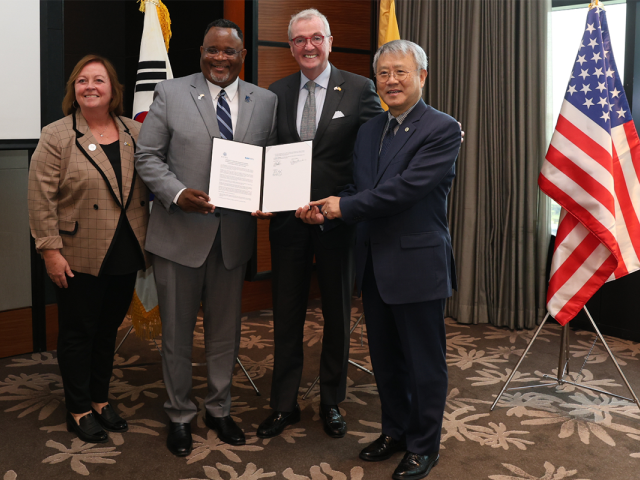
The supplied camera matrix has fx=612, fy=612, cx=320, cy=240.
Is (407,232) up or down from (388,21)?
down

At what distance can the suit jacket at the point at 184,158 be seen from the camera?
2.48 metres

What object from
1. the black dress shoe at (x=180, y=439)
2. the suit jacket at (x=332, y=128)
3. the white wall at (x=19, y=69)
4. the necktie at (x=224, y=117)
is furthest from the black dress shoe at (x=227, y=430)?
the white wall at (x=19, y=69)

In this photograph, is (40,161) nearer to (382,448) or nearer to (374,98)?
(374,98)

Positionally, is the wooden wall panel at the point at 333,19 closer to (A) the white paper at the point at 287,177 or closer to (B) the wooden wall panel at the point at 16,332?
(A) the white paper at the point at 287,177

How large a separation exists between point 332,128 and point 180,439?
147 centimetres

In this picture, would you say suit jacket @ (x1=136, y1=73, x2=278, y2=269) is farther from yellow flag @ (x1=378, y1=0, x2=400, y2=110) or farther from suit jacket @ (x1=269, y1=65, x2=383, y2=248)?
yellow flag @ (x1=378, y1=0, x2=400, y2=110)

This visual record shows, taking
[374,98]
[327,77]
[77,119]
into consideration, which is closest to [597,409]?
[374,98]

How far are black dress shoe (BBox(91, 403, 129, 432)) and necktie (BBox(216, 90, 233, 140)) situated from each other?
138 cm

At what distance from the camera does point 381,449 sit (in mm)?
2541

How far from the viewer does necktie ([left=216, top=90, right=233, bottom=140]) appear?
2551mm

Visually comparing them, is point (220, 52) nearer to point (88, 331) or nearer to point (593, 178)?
point (88, 331)

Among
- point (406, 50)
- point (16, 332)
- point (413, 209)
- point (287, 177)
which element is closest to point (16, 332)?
point (16, 332)

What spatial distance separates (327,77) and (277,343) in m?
1.22

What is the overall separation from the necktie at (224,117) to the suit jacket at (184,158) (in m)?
0.03
